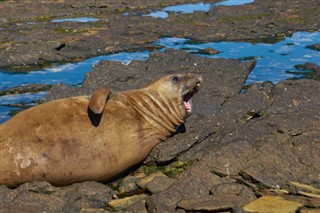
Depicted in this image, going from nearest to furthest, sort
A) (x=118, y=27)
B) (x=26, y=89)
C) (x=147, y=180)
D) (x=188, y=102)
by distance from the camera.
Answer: (x=147, y=180) < (x=188, y=102) < (x=26, y=89) < (x=118, y=27)

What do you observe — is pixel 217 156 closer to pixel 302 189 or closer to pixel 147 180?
pixel 147 180

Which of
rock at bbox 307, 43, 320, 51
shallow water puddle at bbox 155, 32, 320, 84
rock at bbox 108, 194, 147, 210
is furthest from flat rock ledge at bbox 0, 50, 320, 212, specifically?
rock at bbox 307, 43, 320, 51

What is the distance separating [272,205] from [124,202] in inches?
56.7

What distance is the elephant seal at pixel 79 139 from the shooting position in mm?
6684

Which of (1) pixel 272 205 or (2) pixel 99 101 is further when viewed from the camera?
(2) pixel 99 101

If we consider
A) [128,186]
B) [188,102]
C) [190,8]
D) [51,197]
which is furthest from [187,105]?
[190,8]

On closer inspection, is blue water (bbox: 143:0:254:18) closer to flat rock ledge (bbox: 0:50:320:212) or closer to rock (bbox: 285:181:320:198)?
flat rock ledge (bbox: 0:50:320:212)

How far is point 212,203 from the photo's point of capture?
603 cm

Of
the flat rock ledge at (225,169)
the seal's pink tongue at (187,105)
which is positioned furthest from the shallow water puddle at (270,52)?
the seal's pink tongue at (187,105)

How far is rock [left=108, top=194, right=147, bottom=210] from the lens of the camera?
6391mm

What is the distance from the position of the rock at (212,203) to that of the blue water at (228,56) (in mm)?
4526

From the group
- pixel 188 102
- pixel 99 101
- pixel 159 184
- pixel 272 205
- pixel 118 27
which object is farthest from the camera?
pixel 118 27

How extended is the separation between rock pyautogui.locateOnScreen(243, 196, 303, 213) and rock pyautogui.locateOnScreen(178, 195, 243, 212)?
120mm

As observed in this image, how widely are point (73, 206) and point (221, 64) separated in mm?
4926
